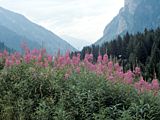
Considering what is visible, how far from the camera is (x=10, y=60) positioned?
1070 centimetres

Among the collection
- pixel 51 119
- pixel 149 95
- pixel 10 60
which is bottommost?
pixel 51 119

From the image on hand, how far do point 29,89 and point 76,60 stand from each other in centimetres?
192

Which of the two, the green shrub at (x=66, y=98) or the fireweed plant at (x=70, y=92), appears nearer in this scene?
the green shrub at (x=66, y=98)

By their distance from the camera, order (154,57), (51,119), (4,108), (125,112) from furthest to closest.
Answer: (154,57)
(4,108)
(51,119)
(125,112)

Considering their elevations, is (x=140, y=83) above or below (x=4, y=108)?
above

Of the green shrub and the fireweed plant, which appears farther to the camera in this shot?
the fireweed plant

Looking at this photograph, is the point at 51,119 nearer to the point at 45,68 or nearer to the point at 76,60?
the point at 45,68

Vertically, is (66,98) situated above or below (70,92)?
below

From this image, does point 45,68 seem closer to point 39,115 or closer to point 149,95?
point 39,115

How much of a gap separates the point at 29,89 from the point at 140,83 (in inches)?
110

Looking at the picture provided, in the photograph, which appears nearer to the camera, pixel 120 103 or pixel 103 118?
pixel 103 118

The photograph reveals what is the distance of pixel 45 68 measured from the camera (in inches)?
384

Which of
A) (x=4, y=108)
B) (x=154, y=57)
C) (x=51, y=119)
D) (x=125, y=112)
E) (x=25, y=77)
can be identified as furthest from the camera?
(x=154, y=57)

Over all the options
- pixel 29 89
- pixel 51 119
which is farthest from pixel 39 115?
pixel 29 89
